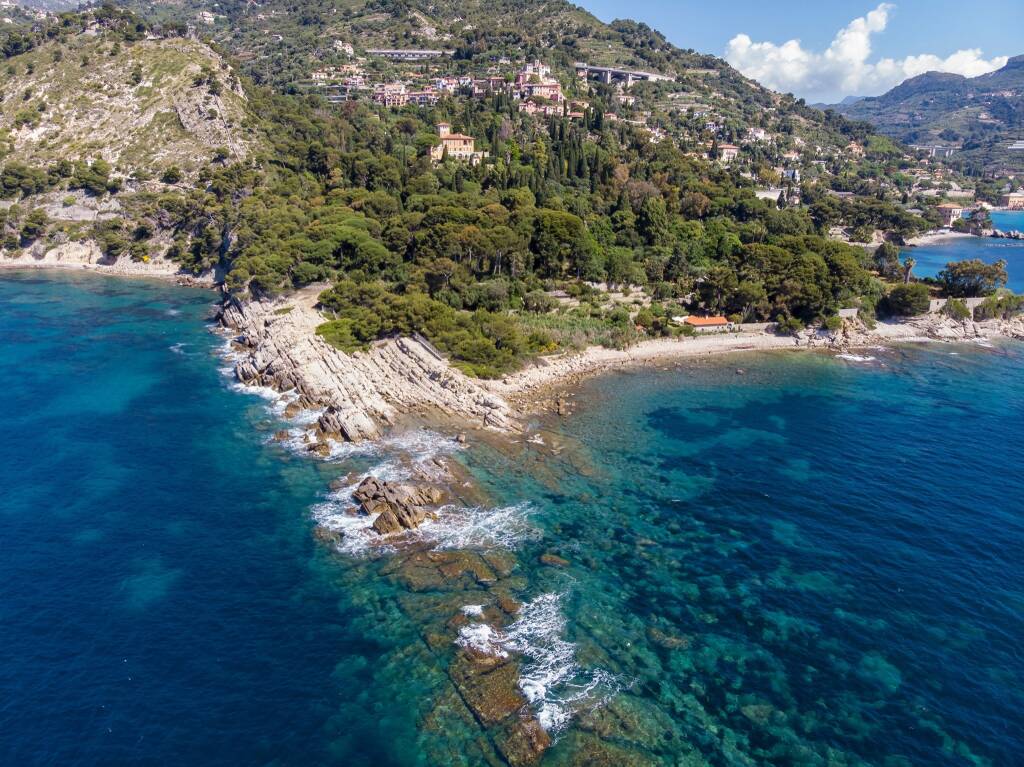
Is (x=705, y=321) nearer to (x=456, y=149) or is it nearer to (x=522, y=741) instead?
(x=522, y=741)

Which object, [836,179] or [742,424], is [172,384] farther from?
[836,179]

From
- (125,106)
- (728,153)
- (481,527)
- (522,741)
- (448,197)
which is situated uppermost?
(125,106)

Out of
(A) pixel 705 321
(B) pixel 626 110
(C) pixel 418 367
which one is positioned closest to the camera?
(C) pixel 418 367

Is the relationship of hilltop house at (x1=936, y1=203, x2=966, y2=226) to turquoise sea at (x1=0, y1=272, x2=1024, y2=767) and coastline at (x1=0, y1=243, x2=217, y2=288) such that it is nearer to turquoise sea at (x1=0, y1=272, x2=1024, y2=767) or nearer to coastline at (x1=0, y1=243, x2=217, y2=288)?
turquoise sea at (x1=0, y1=272, x2=1024, y2=767)

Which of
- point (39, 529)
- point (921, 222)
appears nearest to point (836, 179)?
point (921, 222)

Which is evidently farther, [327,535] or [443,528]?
[443,528]

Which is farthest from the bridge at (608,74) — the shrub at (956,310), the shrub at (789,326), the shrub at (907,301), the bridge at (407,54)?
the shrub at (789,326)

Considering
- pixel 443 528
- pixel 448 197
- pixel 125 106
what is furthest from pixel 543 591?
pixel 125 106
